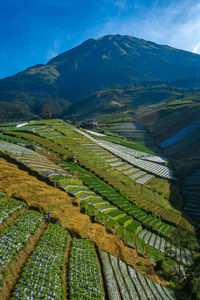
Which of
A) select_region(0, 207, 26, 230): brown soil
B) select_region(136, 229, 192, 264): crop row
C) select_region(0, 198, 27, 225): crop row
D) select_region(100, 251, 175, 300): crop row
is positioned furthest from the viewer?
select_region(136, 229, 192, 264): crop row

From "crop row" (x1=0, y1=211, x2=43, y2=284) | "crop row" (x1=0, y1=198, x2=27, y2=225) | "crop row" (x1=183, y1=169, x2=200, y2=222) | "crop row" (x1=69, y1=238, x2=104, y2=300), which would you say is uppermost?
"crop row" (x1=183, y1=169, x2=200, y2=222)

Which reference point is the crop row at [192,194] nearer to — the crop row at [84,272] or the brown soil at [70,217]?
the brown soil at [70,217]

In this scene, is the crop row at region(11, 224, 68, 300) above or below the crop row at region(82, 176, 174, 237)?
below

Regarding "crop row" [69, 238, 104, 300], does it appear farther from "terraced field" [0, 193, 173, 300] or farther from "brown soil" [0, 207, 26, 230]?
"brown soil" [0, 207, 26, 230]

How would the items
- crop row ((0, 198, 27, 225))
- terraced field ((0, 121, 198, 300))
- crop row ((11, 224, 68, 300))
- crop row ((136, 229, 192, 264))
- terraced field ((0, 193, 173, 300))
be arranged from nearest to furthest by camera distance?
crop row ((11, 224, 68, 300)) → terraced field ((0, 193, 173, 300)) → terraced field ((0, 121, 198, 300)) → crop row ((0, 198, 27, 225)) → crop row ((136, 229, 192, 264))

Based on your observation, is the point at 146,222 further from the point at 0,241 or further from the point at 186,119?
the point at 186,119

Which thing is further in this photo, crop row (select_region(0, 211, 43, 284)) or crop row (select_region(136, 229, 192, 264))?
crop row (select_region(136, 229, 192, 264))

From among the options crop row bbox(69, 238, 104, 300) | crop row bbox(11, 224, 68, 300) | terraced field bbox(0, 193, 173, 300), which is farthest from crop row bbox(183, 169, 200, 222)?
crop row bbox(11, 224, 68, 300)

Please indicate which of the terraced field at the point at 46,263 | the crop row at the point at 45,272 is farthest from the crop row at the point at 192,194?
the crop row at the point at 45,272

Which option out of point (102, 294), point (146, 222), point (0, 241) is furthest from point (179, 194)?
point (0, 241)
